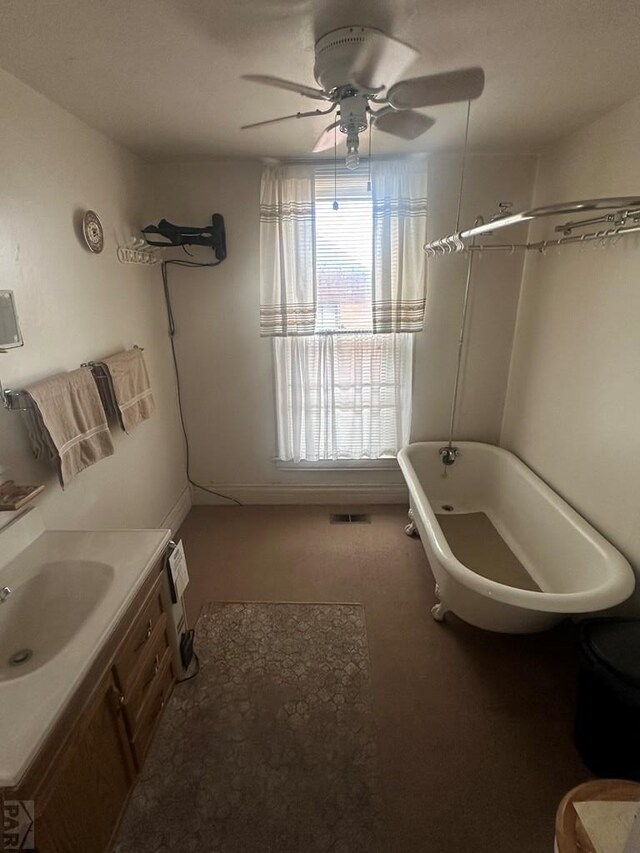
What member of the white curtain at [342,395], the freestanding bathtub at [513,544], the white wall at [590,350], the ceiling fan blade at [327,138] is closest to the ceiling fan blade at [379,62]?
the ceiling fan blade at [327,138]

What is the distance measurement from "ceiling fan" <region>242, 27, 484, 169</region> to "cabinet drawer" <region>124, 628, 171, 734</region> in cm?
193

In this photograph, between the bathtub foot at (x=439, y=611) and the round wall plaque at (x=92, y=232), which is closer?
the round wall plaque at (x=92, y=232)

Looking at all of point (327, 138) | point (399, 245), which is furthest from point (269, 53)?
point (399, 245)

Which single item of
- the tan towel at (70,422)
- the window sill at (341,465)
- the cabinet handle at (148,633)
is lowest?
the window sill at (341,465)

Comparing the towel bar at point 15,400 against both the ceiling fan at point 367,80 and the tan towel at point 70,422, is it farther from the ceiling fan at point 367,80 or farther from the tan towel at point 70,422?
the ceiling fan at point 367,80

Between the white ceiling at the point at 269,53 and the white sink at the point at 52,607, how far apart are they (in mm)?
1581

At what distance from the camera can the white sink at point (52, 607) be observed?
0.96 m

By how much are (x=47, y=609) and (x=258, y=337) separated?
6.60ft

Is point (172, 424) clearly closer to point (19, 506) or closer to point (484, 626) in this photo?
point (19, 506)

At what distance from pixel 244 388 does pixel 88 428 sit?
1336mm

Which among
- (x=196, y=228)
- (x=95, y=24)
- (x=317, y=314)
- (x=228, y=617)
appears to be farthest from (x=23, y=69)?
(x=228, y=617)

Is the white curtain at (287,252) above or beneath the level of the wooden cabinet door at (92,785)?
above

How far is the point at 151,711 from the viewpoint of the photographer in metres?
1.57

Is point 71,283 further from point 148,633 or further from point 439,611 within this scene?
point 439,611
